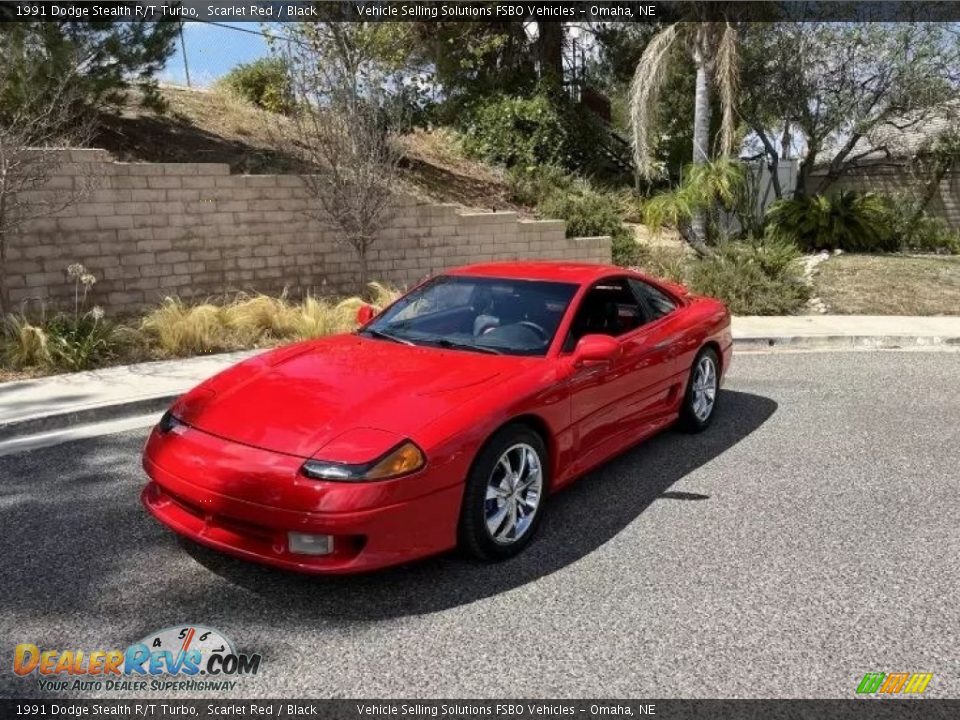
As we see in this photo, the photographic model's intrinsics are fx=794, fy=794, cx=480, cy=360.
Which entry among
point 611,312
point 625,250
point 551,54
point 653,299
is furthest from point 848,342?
point 551,54

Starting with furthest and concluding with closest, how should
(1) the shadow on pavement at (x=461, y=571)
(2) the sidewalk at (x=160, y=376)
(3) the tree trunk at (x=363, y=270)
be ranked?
1. (3) the tree trunk at (x=363, y=270)
2. (2) the sidewalk at (x=160, y=376)
3. (1) the shadow on pavement at (x=461, y=571)

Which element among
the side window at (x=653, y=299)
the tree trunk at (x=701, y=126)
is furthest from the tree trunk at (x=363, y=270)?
the tree trunk at (x=701, y=126)

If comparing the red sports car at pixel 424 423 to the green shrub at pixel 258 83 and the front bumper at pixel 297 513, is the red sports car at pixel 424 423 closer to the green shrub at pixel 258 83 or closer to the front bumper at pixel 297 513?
the front bumper at pixel 297 513

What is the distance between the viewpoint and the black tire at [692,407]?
5.80 meters

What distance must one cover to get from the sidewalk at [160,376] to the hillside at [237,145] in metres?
5.12

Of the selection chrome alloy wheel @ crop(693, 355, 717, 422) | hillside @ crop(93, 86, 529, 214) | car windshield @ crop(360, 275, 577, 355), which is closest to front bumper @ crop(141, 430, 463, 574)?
Answer: car windshield @ crop(360, 275, 577, 355)

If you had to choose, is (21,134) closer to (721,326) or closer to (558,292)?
(558,292)

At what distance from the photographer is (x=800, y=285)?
12.1m

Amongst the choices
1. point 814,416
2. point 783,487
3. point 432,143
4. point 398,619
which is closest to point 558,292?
point 783,487

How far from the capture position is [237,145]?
44.5 ft

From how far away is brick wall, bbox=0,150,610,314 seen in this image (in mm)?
9172

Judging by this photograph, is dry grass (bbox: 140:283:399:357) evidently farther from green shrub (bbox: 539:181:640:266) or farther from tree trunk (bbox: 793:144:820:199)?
tree trunk (bbox: 793:144:820:199)

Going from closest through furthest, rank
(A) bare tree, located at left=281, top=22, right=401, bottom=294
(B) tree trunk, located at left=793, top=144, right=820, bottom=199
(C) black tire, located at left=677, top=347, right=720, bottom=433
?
1. (C) black tire, located at left=677, top=347, right=720, bottom=433
2. (A) bare tree, located at left=281, top=22, right=401, bottom=294
3. (B) tree trunk, located at left=793, top=144, right=820, bottom=199

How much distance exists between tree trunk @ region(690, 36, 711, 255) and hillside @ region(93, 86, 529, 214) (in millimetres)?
3298
